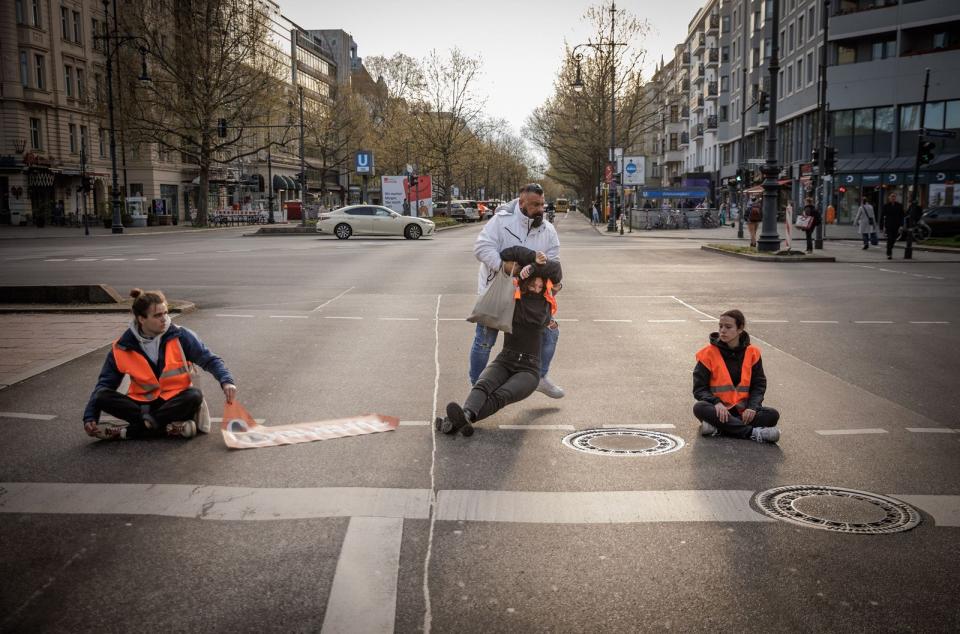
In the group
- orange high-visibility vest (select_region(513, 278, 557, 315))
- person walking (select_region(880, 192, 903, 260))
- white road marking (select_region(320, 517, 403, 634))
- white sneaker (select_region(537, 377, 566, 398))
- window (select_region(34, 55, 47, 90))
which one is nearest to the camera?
white road marking (select_region(320, 517, 403, 634))

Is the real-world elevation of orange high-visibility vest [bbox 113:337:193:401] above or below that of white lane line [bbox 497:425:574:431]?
above

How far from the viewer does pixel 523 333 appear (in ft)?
22.5

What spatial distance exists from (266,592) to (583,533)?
1520 millimetres

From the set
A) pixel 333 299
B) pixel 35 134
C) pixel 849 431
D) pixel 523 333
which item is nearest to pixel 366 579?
pixel 523 333

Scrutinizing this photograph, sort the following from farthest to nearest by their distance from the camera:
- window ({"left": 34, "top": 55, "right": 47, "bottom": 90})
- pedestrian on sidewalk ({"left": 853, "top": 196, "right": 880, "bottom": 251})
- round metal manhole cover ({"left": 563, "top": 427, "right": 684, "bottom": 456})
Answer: window ({"left": 34, "top": 55, "right": 47, "bottom": 90}), pedestrian on sidewalk ({"left": 853, "top": 196, "right": 880, "bottom": 251}), round metal manhole cover ({"left": 563, "top": 427, "right": 684, "bottom": 456})

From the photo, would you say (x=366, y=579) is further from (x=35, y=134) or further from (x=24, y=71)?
(x=35, y=134)

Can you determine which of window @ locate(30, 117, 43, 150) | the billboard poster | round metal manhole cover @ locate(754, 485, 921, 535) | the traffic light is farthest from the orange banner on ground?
window @ locate(30, 117, 43, 150)

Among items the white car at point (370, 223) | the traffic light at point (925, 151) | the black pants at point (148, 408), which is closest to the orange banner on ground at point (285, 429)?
the black pants at point (148, 408)

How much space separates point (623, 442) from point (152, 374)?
3.19 meters

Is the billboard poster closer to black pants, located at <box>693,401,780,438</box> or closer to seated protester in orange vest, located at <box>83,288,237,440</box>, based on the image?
seated protester in orange vest, located at <box>83,288,237,440</box>

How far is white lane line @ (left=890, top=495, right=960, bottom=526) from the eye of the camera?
183 inches

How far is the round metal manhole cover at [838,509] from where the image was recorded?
4.53 m

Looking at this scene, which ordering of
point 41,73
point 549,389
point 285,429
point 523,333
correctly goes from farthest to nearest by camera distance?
point 41,73 → point 549,389 → point 523,333 → point 285,429

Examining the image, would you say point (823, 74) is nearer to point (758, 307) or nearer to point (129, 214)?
point (758, 307)
